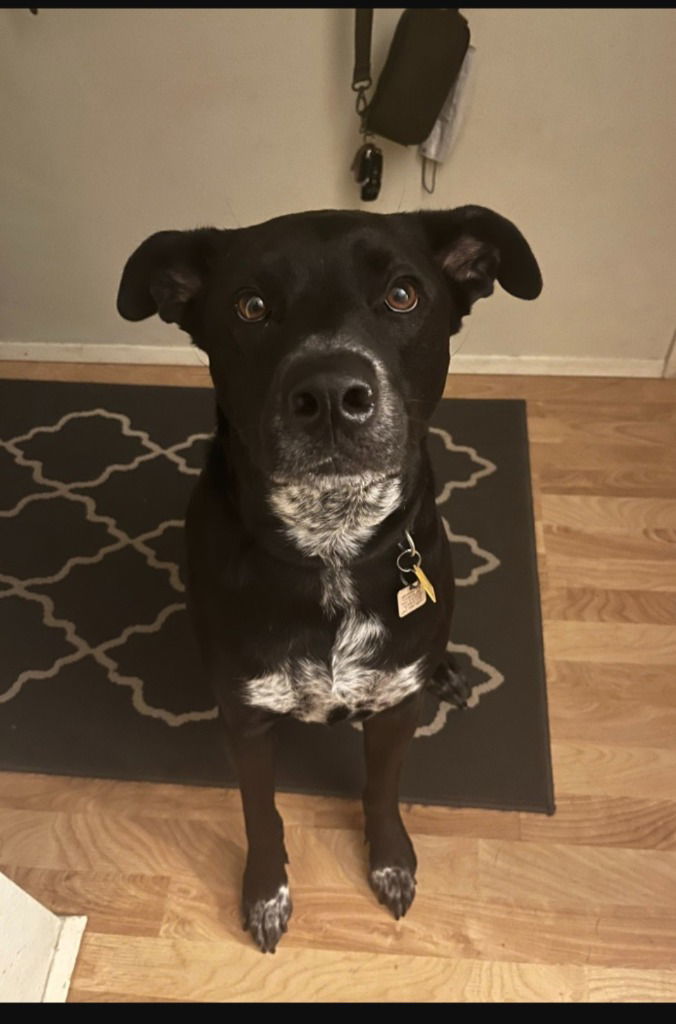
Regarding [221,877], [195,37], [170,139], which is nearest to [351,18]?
[195,37]

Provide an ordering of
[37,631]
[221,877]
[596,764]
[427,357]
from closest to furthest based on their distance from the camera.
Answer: [427,357]
[221,877]
[596,764]
[37,631]

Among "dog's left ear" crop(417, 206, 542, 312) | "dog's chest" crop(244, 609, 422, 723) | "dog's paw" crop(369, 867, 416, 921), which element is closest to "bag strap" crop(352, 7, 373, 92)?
"dog's left ear" crop(417, 206, 542, 312)

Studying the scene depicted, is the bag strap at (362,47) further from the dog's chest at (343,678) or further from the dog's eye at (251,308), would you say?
the dog's chest at (343,678)

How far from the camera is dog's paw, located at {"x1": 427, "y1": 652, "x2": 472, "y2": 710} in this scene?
2035 mm

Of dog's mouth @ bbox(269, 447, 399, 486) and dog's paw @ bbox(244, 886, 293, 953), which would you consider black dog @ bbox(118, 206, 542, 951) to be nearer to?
dog's mouth @ bbox(269, 447, 399, 486)

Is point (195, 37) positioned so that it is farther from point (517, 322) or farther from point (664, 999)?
point (664, 999)

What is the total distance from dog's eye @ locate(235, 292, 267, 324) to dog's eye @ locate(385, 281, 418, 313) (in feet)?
0.61

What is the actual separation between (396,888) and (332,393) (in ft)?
3.67

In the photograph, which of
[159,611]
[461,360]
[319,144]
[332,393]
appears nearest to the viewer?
[332,393]

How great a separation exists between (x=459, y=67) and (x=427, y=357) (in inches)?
58.2

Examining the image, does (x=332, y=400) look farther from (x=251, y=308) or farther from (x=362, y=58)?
(x=362, y=58)

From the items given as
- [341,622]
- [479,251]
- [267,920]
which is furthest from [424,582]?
[267,920]

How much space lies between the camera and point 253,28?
2414mm

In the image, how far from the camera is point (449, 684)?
2.03 meters
